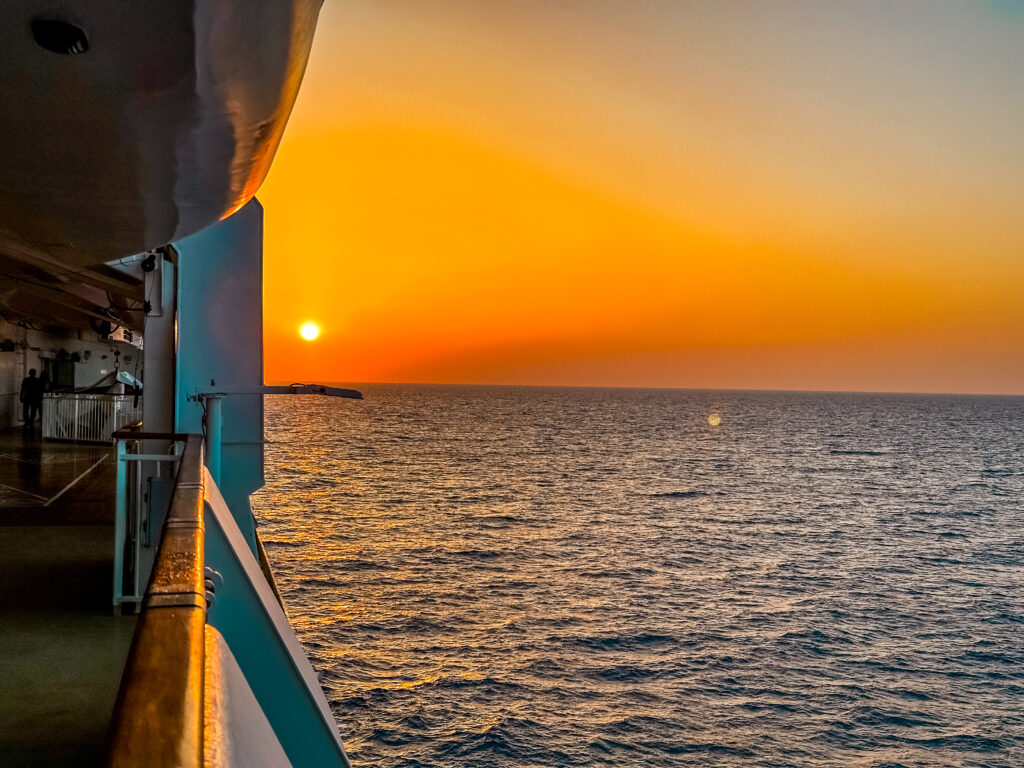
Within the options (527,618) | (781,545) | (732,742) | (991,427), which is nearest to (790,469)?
(781,545)

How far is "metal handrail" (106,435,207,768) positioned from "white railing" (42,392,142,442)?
20.4m

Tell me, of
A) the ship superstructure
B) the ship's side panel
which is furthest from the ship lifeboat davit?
the ship's side panel

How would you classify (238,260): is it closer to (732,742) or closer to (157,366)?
(157,366)

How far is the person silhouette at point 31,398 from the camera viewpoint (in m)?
24.3

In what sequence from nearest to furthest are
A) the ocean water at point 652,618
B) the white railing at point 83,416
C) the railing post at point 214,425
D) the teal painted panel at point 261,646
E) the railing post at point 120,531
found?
the teal painted panel at point 261,646
the railing post at point 120,531
the railing post at point 214,425
the ocean water at point 652,618
the white railing at point 83,416

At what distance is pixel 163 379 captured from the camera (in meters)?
8.72

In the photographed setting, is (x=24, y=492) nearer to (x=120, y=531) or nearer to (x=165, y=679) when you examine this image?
(x=120, y=531)

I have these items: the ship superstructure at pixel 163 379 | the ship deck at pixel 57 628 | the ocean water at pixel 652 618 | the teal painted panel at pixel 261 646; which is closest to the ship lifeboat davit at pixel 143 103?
the ship superstructure at pixel 163 379

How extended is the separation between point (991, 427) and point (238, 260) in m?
155

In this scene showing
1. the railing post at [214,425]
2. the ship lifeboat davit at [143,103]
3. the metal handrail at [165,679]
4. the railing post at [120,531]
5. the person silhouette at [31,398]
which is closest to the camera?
the metal handrail at [165,679]

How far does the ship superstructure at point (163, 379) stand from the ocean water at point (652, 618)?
28.9 feet

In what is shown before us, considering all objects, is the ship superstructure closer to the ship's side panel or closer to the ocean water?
the ship's side panel

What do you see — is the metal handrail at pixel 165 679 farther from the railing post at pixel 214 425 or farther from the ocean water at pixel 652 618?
the ocean water at pixel 652 618

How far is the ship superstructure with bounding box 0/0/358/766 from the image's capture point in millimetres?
1295
